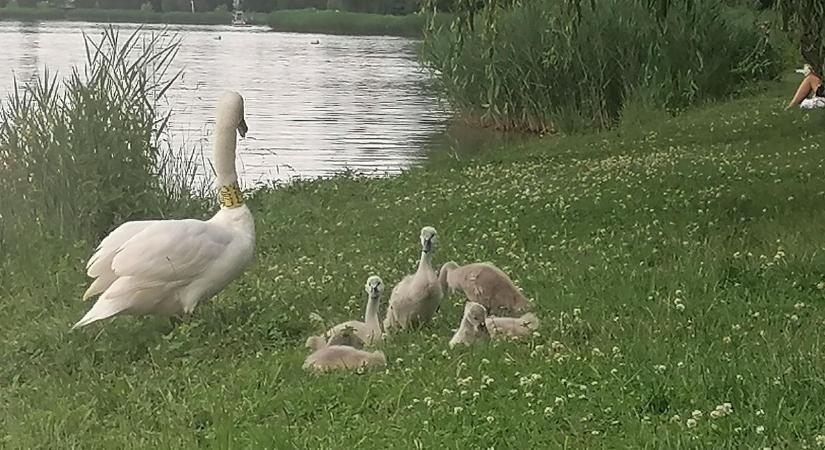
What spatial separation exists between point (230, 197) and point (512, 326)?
2.74 m

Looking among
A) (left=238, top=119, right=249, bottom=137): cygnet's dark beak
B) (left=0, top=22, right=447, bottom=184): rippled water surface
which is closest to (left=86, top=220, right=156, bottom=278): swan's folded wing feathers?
(left=238, top=119, right=249, bottom=137): cygnet's dark beak

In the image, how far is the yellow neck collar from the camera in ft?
29.8

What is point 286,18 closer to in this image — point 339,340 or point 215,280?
point 215,280

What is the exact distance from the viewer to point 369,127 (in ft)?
110

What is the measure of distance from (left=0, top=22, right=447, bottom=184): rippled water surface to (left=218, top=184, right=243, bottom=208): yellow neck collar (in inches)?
298

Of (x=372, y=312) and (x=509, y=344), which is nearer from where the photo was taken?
(x=509, y=344)

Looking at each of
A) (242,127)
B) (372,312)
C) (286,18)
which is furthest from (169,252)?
(286,18)

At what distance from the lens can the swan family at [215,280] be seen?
7.93 m

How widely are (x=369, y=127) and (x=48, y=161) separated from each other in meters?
20.5

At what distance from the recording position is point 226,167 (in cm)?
941

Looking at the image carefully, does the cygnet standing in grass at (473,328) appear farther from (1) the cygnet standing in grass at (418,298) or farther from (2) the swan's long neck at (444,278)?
(2) the swan's long neck at (444,278)

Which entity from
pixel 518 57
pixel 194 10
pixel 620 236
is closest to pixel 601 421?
pixel 620 236

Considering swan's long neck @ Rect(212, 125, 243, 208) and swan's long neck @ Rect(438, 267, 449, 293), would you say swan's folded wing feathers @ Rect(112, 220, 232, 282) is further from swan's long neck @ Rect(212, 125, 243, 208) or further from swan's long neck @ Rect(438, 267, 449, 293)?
swan's long neck @ Rect(438, 267, 449, 293)

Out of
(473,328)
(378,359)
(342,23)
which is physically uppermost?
(473,328)
